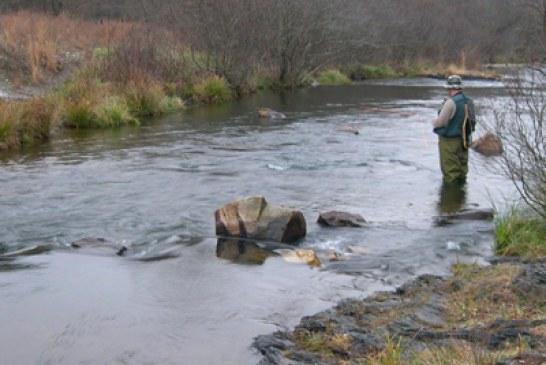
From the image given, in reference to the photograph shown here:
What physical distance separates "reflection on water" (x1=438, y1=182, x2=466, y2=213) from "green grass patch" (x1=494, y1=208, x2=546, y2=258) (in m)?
1.78

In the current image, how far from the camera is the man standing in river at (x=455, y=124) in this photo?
11.0 metres

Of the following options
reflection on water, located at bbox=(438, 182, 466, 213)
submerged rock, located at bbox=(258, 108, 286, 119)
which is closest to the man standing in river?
reflection on water, located at bbox=(438, 182, 466, 213)

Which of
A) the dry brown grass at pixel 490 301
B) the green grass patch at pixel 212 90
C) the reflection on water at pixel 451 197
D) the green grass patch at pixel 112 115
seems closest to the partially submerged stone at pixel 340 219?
the reflection on water at pixel 451 197

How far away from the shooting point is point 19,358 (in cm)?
513

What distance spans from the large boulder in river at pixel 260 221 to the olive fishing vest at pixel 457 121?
3.77m

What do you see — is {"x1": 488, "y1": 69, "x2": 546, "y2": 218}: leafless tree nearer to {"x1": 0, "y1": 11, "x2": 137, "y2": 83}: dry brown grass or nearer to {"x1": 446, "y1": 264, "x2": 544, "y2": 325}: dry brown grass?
{"x1": 446, "y1": 264, "x2": 544, "y2": 325}: dry brown grass

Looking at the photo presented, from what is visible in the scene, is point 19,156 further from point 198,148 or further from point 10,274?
point 10,274

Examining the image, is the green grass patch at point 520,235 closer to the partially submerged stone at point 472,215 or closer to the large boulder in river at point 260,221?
the partially submerged stone at point 472,215

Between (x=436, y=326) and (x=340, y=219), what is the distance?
12.5ft

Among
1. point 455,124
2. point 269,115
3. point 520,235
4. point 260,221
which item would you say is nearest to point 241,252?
point 260,221

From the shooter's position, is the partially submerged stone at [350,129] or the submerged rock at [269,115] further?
the submerged rock at [269,115]

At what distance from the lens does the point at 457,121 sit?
11086 mm

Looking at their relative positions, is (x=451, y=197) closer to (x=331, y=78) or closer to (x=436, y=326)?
(x=436, y=326)

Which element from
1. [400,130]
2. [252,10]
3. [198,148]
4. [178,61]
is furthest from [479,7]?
[198,148]
